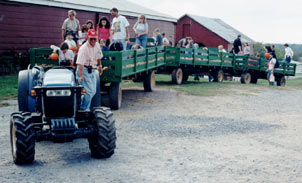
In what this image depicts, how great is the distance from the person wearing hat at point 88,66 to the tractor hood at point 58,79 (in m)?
0.80

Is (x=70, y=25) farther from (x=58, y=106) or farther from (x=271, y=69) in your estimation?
(x=271, y=69)

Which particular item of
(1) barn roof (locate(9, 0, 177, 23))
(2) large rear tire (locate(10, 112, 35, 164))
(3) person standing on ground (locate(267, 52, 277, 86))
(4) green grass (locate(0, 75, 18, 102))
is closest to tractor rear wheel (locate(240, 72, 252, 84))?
(3) person standing on ground (locate(267, 52, 277, 86))

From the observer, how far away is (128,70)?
11359 mm

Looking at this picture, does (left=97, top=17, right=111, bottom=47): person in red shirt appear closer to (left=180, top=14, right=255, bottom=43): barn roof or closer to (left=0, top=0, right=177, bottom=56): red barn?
(left=0, top=0, right=177, bottom=56): red barn

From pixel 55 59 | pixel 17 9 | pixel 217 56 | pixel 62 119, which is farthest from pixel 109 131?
pixel 217 56

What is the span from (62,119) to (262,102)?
8.67 meters

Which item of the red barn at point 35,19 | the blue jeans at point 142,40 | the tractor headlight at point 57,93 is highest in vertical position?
the red barn at point 35,19

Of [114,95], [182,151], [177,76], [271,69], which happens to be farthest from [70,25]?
[271,69]

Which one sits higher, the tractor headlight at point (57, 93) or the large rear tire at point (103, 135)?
the tractor headlight at point (57, 93)

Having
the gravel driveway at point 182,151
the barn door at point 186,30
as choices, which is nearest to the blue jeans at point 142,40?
the gravel driveway at point 182,151

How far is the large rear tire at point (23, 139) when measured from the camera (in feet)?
18.1

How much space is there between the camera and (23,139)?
5.54m

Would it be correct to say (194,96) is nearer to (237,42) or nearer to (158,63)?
(158,63)

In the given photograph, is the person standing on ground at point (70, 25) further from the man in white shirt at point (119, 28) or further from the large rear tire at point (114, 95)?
the large rear tire at point (114, 95)
